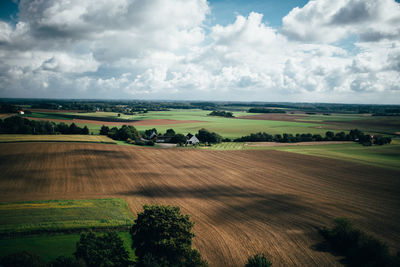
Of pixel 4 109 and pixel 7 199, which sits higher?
pixel 4 109

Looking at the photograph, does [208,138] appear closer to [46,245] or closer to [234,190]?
[234,190]

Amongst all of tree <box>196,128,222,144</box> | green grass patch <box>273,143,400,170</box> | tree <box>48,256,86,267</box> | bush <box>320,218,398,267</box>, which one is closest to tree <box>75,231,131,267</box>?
tree <box>48,256,86,267</box>

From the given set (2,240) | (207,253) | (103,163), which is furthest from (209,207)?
(103,163)

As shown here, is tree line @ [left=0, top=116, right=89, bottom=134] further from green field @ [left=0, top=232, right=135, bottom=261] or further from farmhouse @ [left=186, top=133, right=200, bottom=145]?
green field @ [left=0, top=232, right=135, bottom=261]

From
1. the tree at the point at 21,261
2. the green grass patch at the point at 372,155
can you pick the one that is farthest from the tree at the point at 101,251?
the green grass patch at the point at 372,155

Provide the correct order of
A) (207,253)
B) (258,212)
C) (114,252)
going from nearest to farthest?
(114,252) < (207,253) < (258,212)

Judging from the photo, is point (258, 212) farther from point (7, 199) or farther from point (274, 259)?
point (7, 199)
